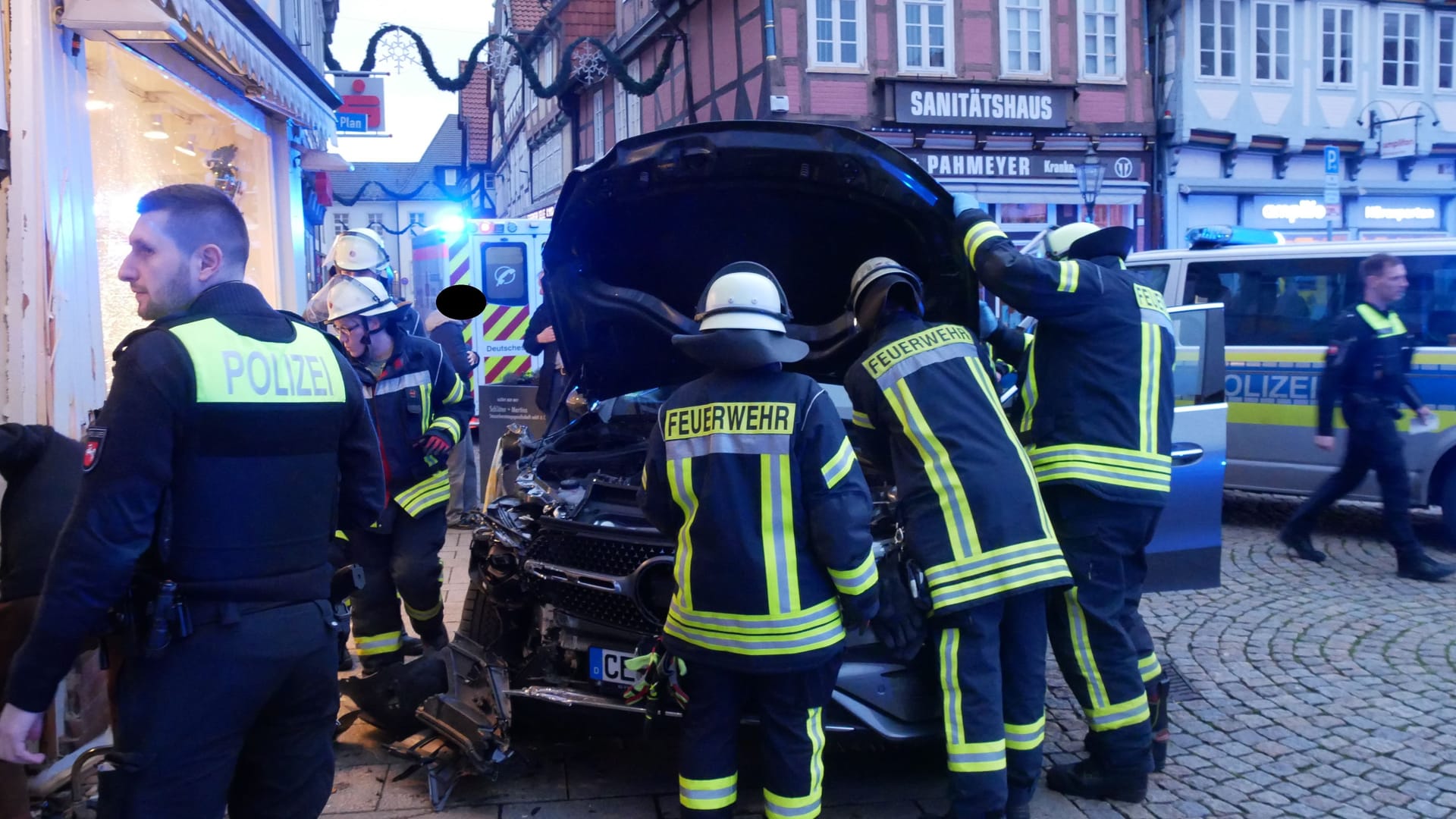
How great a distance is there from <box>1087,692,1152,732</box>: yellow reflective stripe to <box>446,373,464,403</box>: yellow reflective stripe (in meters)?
2.89

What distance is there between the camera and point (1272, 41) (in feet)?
62.7

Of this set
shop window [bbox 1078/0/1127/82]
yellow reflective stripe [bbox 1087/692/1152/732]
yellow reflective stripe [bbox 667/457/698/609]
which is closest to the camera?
yellow reflective stripe [bbox 667/457/698/609]

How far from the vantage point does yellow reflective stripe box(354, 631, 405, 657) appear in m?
4.41

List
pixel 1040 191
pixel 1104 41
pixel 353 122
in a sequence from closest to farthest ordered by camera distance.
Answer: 1. pixel 353 122
2. pixel 1040 191
3. pixel 1104 41

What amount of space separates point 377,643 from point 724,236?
2.23 meters

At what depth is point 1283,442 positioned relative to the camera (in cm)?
774

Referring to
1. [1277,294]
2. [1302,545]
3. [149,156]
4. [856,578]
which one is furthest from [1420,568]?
[149,156]

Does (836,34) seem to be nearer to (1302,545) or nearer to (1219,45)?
(1219,45)

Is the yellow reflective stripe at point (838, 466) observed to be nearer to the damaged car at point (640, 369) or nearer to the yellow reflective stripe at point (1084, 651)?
the damaged car at point (640, 369)

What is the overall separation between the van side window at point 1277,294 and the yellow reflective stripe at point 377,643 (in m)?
5.83

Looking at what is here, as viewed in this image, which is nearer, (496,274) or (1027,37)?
(496,274)

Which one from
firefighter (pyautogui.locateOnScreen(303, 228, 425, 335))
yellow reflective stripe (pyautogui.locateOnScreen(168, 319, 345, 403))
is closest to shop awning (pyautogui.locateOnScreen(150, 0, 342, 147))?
firefighter (pyautogui.locateOnScreen(303, 228, 425, 335))

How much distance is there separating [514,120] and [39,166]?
34.7 m

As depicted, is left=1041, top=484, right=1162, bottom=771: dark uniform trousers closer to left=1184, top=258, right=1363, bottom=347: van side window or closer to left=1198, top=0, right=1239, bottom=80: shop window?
left=1184, top=258, right=1363, bottom=347: van side window
